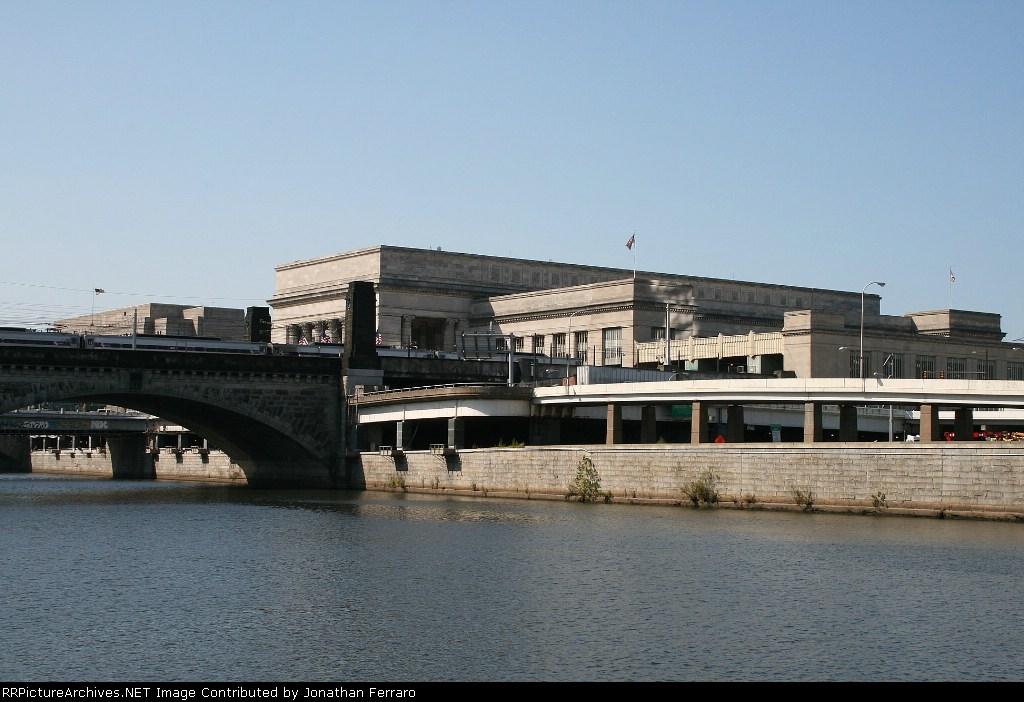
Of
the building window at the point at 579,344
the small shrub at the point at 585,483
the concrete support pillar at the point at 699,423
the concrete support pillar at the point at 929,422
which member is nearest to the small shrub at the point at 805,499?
the concrete support pillar at the point at 929,422

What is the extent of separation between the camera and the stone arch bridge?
367ft

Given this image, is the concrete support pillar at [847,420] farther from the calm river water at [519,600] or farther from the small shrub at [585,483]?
the small shrub at [585,483]

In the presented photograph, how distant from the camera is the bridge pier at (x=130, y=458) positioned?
167m

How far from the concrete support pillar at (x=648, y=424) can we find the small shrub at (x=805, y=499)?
2019 cm

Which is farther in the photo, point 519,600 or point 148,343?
point 148,343

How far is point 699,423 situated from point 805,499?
12.4m

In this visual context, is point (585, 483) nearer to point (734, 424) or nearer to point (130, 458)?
point (734, 424)

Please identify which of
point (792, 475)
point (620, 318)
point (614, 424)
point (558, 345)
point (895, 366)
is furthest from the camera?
point (558, 345)

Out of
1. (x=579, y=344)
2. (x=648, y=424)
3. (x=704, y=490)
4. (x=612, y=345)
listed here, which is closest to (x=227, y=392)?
(x=648, y=424)

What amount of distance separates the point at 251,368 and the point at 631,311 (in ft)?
170

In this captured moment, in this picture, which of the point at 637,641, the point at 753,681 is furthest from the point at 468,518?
the point at 753,681

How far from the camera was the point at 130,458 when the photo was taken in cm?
17012

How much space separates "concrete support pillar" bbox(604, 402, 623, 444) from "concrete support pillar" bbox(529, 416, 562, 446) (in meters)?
8.52
